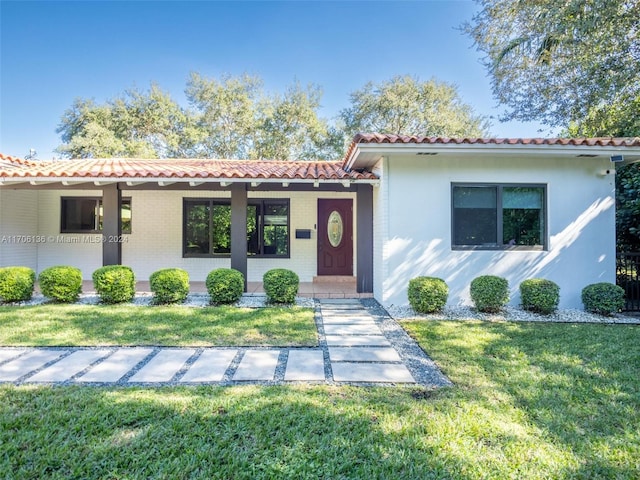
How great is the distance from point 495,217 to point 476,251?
2.75 feet

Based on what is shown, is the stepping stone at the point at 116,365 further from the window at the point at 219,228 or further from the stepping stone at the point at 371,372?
the window at the point at 219,228

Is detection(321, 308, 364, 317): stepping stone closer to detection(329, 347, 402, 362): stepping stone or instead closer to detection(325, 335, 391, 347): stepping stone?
detection(325, 335, 391, 347): stepping stone

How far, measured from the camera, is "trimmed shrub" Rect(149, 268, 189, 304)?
276 inches

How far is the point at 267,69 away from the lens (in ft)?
75.0

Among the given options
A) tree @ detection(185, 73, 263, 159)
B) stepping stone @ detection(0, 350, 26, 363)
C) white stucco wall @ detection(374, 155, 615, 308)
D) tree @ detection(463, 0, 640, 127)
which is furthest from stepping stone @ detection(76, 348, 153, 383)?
tree @ detection(185, 73, 263, 159)

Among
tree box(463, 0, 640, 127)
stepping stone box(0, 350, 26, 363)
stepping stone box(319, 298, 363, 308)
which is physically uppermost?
tree box(463, 0, 640, 127)

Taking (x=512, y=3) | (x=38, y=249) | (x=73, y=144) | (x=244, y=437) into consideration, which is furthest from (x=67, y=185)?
(x=73, y=144)

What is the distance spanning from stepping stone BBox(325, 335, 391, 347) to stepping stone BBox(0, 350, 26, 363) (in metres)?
3.89

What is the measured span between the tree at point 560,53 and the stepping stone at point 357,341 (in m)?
7.57

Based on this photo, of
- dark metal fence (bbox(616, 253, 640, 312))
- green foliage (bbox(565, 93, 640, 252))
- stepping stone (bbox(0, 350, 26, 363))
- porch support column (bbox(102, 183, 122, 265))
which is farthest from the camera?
green foliage (bbox(565, 93, 640, 252))

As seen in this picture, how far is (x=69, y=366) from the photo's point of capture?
153 inches

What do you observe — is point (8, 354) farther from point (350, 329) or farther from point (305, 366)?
point (350, 329)

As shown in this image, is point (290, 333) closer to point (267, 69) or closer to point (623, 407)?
point (623, 407)

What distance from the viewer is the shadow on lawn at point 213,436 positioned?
85.6 inches
